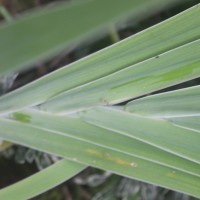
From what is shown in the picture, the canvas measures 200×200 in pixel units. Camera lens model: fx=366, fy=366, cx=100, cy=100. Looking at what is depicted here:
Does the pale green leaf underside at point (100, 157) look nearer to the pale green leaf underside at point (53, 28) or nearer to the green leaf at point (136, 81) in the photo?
the green leaf at point (136, 81)

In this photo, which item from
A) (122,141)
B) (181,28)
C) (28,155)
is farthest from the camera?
(28,155)

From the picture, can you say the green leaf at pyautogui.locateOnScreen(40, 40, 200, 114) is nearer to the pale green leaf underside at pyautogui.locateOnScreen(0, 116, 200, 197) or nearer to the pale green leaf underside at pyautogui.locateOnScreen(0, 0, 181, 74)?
the pale green leaf underside at pyautogui.locateOnScreen(0, 116, 200, 197)

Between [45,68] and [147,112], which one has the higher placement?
[45,68]

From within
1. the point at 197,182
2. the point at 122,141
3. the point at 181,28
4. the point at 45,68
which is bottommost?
the point at 197,182

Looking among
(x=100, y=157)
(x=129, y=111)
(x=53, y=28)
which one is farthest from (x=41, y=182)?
(x=53, y=28)

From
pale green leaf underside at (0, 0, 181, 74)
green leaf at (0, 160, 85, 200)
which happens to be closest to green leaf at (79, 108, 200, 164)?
green leaf at (0, 160, 85, 200)

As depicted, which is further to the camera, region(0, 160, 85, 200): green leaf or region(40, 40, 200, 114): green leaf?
region(0, 160, 85, 200): green leaf

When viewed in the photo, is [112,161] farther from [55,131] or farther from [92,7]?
[92,7]

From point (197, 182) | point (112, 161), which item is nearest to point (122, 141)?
point (112, 161)

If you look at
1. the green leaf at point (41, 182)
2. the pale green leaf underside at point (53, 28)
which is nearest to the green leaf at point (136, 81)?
the green leaf at point (41, 182)
